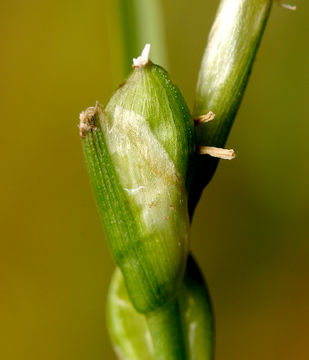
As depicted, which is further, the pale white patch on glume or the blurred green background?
the blurred green background

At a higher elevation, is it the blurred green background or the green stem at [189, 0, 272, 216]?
the green stem at [189, 0, 272, 216]

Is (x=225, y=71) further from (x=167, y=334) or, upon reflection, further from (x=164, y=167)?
(x=167, y=334)

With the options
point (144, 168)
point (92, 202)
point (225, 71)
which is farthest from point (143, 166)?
point (92, 202)

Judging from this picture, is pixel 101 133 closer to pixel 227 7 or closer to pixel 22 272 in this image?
pixel 227 7

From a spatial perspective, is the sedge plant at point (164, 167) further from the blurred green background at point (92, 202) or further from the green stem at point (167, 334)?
the blurred green background at point (92, 202)

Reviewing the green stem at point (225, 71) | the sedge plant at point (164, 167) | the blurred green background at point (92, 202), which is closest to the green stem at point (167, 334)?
the sedge plant at point (164, 167)

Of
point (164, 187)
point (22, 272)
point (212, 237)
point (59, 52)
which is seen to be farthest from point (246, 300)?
point (164, 187)

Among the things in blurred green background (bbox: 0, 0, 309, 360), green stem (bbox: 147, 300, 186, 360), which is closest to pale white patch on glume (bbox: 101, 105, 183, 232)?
green stem (bbox: 147, 300, 186, 360)

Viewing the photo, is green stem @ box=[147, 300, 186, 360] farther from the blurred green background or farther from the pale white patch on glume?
the blurred green background

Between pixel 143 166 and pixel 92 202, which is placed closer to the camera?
pixel 143 166
